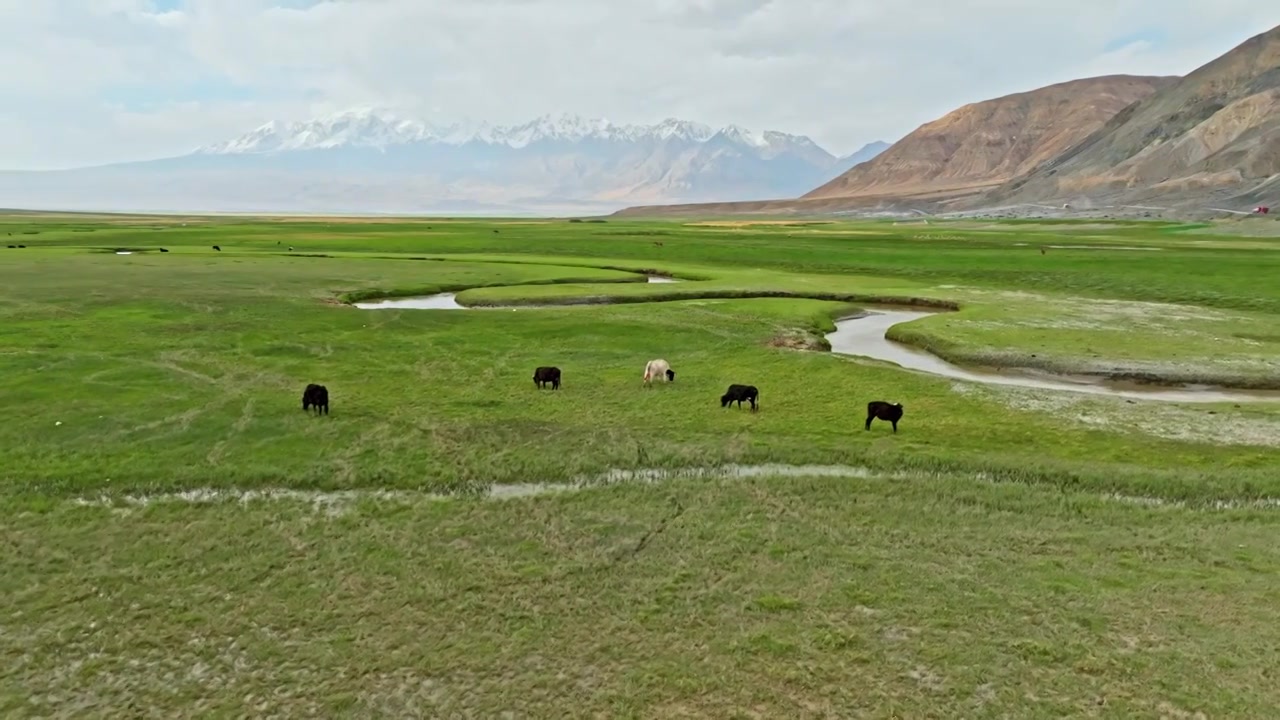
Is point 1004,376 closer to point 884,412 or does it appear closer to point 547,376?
point 884,412

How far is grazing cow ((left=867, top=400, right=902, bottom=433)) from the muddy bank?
8.05 meters

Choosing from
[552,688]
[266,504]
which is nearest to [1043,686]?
[552,688]

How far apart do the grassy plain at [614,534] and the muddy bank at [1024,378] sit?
1.32 metres

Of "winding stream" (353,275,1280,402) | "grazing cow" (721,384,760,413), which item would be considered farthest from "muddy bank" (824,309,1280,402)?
"grazing cow" (721,384,760,413)

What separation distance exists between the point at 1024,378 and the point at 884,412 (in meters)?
11.3

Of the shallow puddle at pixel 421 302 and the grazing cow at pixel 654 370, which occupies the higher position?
the shallow puddle at pixel 421 302

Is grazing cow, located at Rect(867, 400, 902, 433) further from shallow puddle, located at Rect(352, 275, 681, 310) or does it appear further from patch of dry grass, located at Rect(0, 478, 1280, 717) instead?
shallow puddle, located at Rect(352, 275, 681, 310)

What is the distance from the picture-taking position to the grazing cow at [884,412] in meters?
21.5

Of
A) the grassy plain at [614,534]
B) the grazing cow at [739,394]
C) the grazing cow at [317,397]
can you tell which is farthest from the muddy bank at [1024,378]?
the grazing cow at [317,397]

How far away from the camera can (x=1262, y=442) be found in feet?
67.8

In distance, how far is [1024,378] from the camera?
29.9 meters

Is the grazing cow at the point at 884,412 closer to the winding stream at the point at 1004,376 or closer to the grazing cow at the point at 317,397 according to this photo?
the winding stream at the point at 1004,376

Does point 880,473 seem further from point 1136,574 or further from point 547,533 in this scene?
point 547,533

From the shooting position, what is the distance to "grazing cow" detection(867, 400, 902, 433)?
21.5 m
